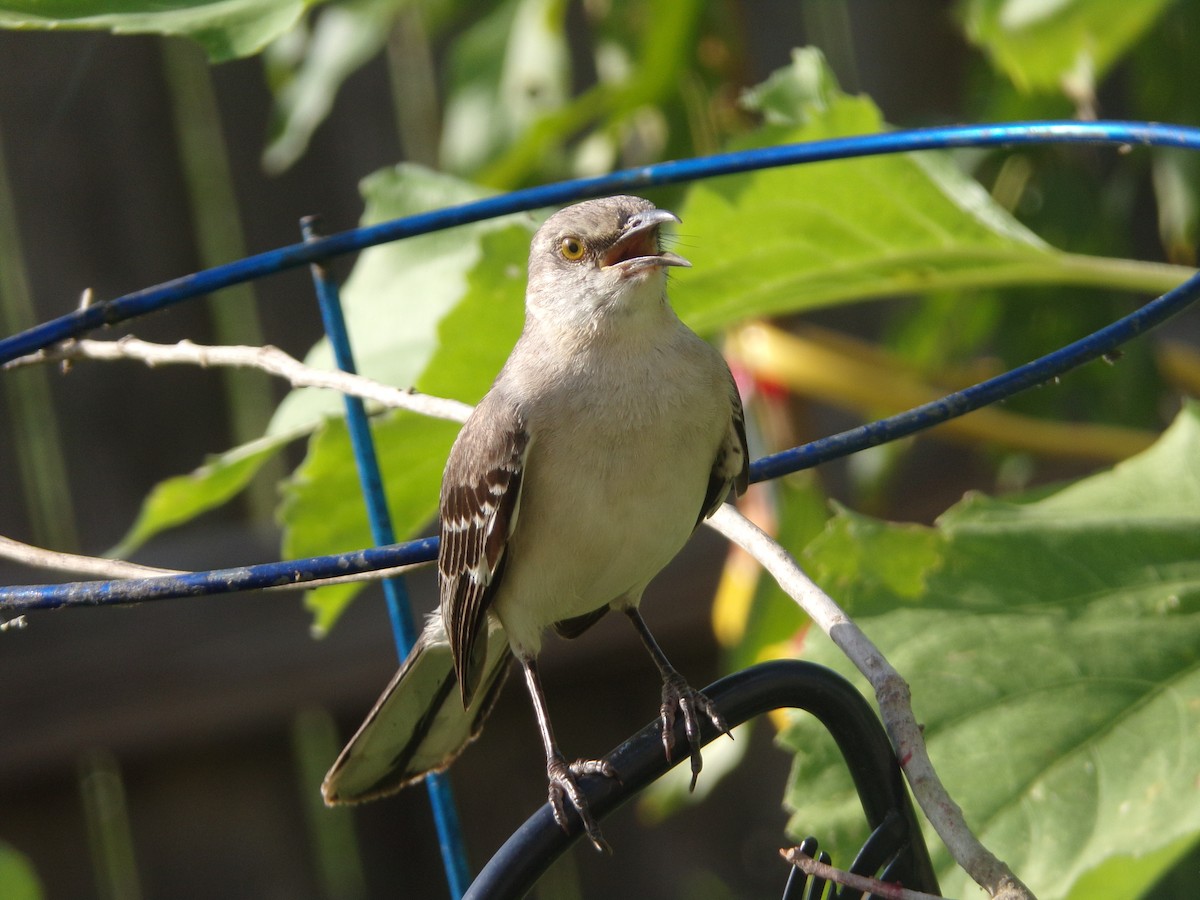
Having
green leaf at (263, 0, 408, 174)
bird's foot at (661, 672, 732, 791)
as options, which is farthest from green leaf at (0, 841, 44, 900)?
green leaf at (263, 0, 408, 174)

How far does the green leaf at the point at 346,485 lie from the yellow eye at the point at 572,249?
15.5 inches

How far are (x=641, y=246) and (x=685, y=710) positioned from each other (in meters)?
0.79

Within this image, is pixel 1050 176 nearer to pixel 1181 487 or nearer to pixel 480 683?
pixel 1181 487

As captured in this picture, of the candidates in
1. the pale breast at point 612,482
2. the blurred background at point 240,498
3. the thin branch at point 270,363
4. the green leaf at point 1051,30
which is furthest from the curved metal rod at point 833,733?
the blurred background at point 240,498

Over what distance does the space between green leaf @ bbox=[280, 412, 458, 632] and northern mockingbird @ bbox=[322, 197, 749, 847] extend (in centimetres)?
32

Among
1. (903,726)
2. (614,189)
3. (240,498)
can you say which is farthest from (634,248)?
(240,498)

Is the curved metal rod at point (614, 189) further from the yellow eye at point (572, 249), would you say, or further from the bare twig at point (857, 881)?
the bare twig at point (857, 881)

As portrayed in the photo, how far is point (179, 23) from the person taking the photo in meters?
1.83

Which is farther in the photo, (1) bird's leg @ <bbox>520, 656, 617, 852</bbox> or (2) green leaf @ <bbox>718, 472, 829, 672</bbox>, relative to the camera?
(2) green leaf @ <bbox>718, 472, 829, 672</bbox>

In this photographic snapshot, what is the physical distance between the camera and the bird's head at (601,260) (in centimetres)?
211

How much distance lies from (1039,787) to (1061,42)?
59.1 inches

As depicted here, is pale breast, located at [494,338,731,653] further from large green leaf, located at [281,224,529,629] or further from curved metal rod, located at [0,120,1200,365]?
large green leaf, located at [281,224,529,629]

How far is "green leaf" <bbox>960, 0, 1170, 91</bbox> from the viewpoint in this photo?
104 inches

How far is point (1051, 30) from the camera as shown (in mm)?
2666
